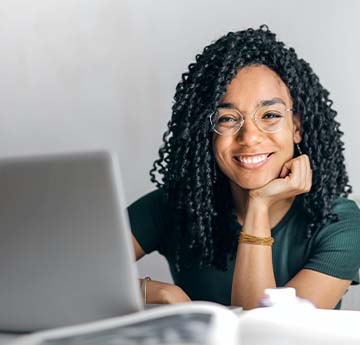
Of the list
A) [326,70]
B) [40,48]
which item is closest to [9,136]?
[40,48]

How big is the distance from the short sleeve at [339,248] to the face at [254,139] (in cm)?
18

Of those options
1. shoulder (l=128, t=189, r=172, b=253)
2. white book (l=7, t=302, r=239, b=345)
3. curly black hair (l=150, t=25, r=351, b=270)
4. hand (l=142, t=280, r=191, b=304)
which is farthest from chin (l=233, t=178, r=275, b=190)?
white book (l=7, t=302, r=239, b=345)

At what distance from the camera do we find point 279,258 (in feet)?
6.27

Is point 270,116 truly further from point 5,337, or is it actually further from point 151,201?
point 5,337

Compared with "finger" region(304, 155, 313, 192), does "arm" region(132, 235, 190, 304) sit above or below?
below

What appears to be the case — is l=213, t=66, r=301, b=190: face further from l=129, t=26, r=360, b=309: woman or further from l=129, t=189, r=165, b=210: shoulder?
l=129, t=189, r=165, b=210: shoulder

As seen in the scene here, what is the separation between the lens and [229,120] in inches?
73.4

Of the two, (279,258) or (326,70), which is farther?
(326,70)

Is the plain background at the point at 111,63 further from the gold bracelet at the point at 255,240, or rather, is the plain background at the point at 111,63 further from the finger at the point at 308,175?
the gold bracelet at the point at 255,240

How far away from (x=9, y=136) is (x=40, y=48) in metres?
0.37

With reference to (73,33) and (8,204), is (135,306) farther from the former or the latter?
(73,33)

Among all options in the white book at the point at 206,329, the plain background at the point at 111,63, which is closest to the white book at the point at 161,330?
the white book at the point at 206,329

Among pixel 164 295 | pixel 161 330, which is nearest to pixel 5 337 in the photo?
pixel 161 330

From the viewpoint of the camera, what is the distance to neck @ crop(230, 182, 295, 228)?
194cm
